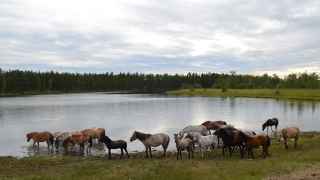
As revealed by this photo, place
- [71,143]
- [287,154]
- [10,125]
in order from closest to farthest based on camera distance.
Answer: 1. [287,154]
2. [71,143]
3. [10,125]

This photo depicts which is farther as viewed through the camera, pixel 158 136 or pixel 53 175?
pixel 158 136

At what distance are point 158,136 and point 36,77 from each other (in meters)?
161

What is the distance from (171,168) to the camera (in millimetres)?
19594

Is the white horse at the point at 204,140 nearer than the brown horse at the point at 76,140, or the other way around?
the white horse at the point at 204,140

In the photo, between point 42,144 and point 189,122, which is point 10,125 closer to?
point 42,144

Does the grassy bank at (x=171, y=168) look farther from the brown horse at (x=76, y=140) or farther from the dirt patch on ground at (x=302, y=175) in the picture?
the brown horse at (x=76, y=140)

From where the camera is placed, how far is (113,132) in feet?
136

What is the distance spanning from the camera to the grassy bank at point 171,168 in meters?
18.0

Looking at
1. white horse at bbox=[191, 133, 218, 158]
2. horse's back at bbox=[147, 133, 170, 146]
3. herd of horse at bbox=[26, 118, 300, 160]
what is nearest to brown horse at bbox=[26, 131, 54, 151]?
herd of horse at bbox=[26, 118, 300, 160]

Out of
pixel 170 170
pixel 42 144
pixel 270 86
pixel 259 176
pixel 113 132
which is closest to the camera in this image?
pixel 259 176

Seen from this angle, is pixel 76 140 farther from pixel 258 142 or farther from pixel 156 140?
pixel 258 142

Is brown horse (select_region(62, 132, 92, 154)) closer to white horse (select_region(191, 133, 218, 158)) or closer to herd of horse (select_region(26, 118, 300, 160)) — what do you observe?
herd of horse (select_region(26, 118, 300, 160))

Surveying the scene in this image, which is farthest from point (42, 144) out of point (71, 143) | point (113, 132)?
point (113, 132)

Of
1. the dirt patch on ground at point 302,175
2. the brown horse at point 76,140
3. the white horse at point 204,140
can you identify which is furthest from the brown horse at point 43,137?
the dirt patch on ground at point 302,175
